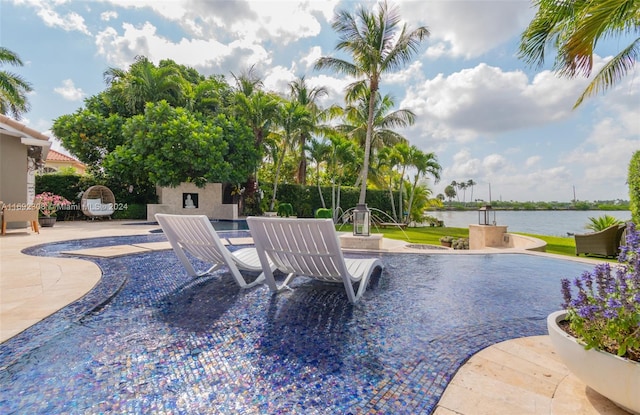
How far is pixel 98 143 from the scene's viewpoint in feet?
59.6

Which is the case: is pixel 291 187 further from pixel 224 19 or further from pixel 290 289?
pixel 290 289

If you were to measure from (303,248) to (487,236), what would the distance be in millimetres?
8253

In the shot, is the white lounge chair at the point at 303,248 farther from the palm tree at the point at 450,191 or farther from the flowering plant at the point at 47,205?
the palm tree at the point at 450,191

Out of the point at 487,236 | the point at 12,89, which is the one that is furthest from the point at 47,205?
the point at 487,236

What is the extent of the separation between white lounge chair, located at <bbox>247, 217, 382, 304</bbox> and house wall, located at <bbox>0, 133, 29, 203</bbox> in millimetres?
13327

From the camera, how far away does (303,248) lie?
3.56 m

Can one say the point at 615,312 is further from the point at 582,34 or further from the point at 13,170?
the point at 13,170

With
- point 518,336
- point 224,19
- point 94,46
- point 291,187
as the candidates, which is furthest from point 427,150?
point 518,336

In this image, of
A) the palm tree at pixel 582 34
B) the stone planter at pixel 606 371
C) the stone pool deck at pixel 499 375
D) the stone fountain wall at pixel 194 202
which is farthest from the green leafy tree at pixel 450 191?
the stone planter at pixel 606 371

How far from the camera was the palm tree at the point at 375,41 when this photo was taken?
14.2 m

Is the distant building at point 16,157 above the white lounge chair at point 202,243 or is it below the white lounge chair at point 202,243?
above

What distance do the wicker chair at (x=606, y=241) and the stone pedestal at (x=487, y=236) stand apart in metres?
2.06

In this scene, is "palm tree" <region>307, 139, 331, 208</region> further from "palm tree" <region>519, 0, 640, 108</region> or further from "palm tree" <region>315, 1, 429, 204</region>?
"palm tree" <region>519, 0, 640, 108</region>

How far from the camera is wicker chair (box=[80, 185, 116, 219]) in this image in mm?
15758
